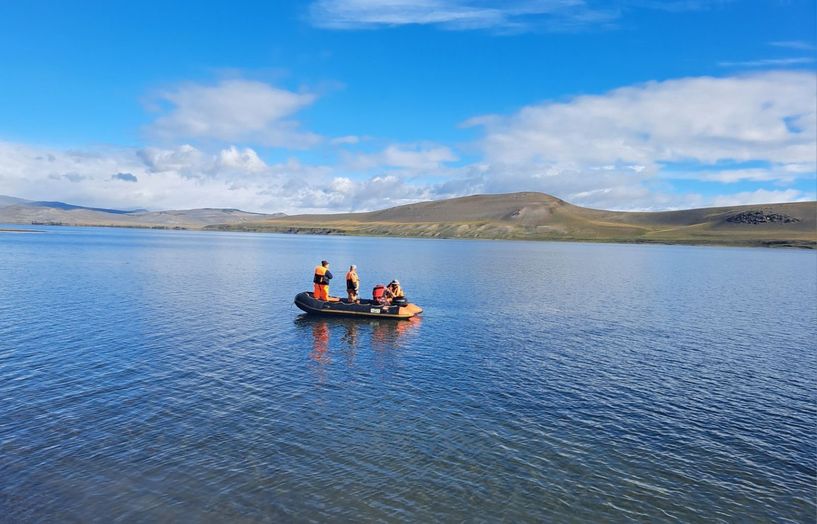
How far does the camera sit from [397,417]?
810 inches

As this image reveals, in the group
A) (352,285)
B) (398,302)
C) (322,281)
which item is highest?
(322,281)

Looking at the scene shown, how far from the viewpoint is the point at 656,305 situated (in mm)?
51406

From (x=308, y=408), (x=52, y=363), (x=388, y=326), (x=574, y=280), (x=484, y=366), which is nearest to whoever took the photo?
(x=308, y=408)

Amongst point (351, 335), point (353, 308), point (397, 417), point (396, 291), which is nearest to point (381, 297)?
point (396, 291)

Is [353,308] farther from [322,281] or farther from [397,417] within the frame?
[397,417]

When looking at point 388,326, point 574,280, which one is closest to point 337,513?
point 388,326

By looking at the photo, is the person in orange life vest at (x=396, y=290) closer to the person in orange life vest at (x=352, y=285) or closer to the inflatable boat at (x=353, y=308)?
the inflatable boat at (x=353, y=308)

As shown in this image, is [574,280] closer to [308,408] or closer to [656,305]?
[656,305]

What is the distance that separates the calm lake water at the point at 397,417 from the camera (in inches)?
585

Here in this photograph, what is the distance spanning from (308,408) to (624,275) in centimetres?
7275

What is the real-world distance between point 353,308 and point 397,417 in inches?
803

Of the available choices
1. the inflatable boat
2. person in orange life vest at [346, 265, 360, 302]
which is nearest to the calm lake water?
the inflatable boat

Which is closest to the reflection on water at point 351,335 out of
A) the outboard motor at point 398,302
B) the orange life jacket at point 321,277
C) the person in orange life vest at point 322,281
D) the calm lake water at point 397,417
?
the calm lake water at point 397,417

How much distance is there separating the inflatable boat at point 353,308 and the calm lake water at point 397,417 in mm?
772
